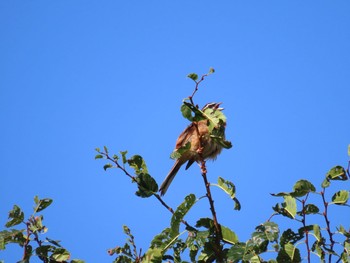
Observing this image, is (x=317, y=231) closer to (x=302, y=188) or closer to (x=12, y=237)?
(x=302, y=188)

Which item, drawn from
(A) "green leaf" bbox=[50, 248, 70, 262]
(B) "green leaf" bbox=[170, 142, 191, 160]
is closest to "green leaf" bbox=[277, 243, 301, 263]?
(B) "green leaf" bbox=[170, 142, 191, 160]

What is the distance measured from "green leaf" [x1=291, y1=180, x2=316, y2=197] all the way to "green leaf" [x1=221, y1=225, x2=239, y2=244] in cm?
49

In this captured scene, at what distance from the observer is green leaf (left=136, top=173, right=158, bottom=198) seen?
3.39 meters

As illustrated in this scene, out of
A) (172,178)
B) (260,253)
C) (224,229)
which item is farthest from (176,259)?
(172,178)

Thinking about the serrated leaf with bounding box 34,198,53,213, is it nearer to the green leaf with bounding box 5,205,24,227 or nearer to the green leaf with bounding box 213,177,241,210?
the green leaf with bounding box 5,205,24,227

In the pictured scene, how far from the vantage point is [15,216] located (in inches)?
126

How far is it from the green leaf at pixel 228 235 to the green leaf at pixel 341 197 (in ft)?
2.27

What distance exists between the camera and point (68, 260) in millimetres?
3203

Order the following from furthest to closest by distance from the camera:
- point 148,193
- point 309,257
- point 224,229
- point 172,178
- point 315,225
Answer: point 172,178
point 148,193
point 224,229
point 315,225
point 309,257

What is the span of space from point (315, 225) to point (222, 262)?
655 millimetres

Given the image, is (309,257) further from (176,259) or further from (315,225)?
(176,259)

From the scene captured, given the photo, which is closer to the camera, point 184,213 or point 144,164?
point 184,213

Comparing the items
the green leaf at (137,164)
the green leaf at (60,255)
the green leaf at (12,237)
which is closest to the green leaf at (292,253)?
the green leaf at (137,164)

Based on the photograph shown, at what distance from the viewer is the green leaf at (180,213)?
10.5 feet
